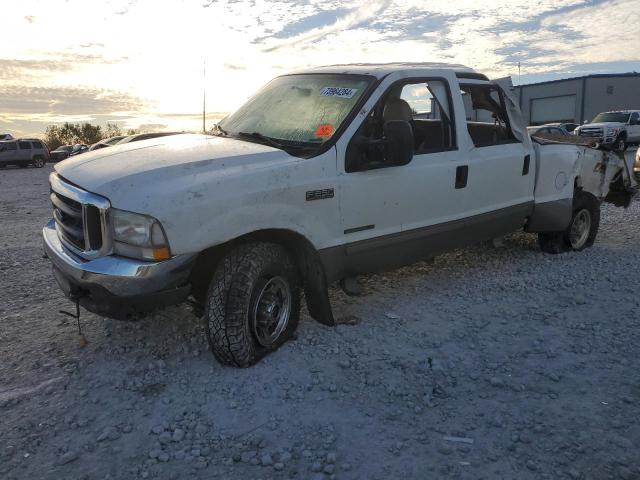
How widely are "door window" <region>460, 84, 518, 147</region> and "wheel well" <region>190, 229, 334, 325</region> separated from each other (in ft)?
7.89

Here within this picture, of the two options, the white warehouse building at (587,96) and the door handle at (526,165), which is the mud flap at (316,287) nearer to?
the door handle at (526,165)

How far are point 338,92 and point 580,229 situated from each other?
3.96 m

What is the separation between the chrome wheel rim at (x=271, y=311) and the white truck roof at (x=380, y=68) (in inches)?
71.3

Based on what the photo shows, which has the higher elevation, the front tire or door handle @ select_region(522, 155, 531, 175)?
door handle @ select_region(522, 155, 531, 175)

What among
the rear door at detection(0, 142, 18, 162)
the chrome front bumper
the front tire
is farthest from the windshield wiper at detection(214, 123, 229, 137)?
the rear door at detection(0, 142, 18, 162)

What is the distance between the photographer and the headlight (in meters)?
3.17

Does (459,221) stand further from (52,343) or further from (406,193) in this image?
(52,343)

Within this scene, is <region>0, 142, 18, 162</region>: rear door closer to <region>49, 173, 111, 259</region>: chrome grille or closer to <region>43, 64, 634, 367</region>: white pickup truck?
<region>43, 64, 634, 367</region>: white pickup truck

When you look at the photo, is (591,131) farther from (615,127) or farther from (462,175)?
(462,175)

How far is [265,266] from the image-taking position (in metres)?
3.61

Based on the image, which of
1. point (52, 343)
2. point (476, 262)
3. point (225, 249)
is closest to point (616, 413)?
point (225, 249)

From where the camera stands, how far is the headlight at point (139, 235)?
10.4ft

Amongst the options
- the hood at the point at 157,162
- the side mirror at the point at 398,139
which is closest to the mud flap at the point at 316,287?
the hood at the point at 157,162

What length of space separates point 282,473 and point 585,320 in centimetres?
297
